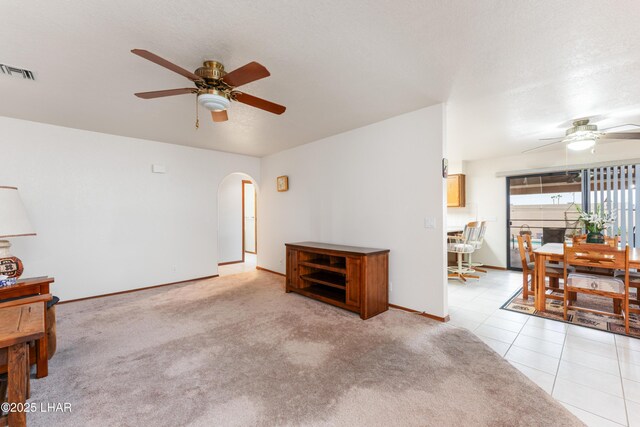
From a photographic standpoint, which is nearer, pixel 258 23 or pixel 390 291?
pixel 258 23

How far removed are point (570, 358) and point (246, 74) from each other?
3462 mm

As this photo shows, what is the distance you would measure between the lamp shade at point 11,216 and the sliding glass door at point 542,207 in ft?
24.6

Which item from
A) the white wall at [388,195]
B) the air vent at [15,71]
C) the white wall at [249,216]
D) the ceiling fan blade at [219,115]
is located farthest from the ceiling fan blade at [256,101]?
the white wall at [249,216]

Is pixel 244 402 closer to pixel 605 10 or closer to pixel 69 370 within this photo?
pixel 69 370

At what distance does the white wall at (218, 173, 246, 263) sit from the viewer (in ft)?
21.9

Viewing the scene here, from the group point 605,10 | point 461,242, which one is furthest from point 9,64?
point 461,242

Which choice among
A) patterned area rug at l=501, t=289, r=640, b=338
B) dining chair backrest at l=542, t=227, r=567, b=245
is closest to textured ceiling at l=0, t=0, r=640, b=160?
patterned area rug at l=501, t=289, r=640, b=338

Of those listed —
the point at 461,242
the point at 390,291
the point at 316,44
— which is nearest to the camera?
the point at 316,44

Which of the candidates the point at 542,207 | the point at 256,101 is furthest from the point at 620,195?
the point at 256,101

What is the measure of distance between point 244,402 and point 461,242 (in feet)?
15.6

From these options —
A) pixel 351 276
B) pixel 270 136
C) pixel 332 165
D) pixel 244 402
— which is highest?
pixel 270 136

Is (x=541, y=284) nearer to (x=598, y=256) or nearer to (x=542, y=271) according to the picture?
(x=542, y=271)

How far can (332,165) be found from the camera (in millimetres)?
4320

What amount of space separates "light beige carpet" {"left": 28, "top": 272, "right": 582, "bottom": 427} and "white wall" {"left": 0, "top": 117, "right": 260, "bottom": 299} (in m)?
0.90
